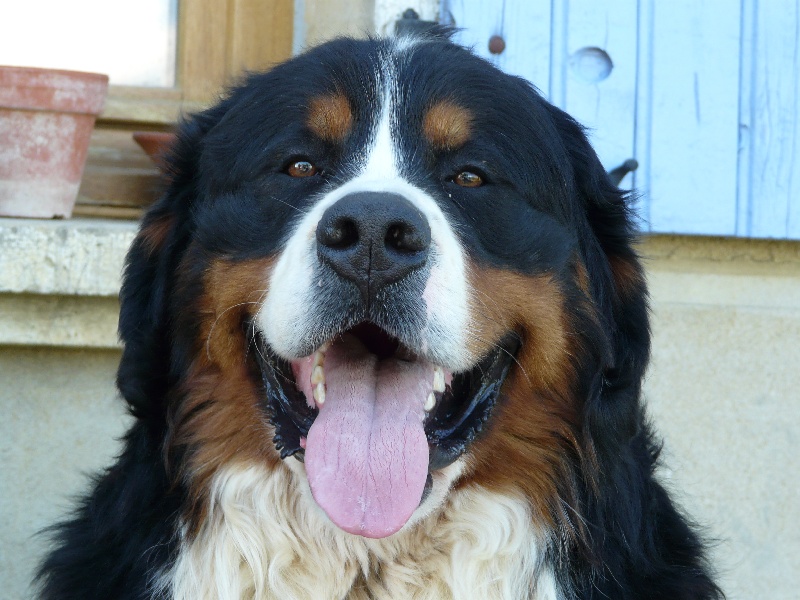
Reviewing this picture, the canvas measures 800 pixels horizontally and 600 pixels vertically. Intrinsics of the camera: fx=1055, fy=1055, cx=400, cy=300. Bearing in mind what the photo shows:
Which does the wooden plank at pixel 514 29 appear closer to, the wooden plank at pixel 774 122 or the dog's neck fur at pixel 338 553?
the wooden plank at pixel 774 122

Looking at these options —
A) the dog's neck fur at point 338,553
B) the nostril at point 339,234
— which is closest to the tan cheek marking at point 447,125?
the nostril at point 339,234

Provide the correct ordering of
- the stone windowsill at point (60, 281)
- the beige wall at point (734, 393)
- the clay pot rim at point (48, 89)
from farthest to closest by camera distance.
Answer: the beige wall at point (734, 393) < the clay pot rim at point (48, 89) < the stone windowsill at point (60, 281)

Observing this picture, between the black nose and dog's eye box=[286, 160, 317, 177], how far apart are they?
387mm

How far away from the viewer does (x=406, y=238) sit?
6.95ft

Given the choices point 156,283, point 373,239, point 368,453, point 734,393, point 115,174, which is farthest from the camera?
point 115,174

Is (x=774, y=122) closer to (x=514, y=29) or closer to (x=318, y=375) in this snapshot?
(x=514, y=29)

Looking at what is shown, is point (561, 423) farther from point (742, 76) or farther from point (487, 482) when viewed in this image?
point (742, 76)

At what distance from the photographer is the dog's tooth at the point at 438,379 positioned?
236 cm

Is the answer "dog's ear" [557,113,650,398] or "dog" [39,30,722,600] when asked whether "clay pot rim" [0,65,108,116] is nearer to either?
"dog" [39,30,722,600]

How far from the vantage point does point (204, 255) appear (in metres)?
2.53

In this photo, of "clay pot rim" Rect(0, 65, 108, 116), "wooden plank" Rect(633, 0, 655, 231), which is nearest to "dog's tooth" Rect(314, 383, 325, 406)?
"wooden plank" Rect(633, 0, 655, 231)

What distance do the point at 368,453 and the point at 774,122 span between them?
236 cm

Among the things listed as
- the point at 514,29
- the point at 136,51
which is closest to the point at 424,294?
the point at 514,29

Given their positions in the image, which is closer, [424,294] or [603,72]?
[424,294]
